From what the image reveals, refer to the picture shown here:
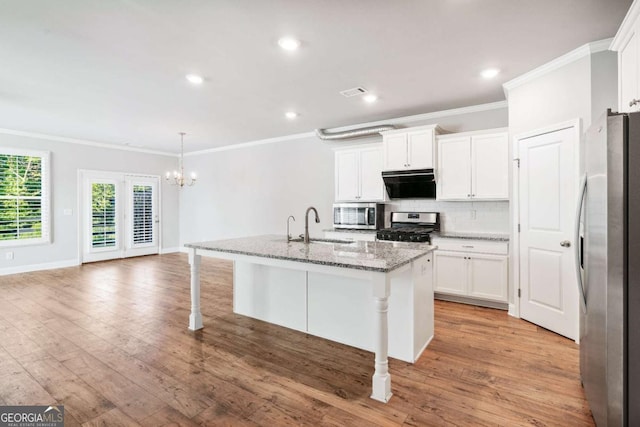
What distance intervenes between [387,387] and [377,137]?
4186 millimetres

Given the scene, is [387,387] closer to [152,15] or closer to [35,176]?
[152,15]

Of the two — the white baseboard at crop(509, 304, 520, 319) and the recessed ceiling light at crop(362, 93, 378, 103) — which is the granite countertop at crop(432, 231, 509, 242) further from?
the recessed ceiling light at crop(362, 93, 378, 103)

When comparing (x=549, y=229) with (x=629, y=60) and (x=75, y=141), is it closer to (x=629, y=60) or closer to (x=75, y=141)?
(x=629, y=60)

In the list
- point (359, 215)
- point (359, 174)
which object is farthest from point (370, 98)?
point (359, 215)

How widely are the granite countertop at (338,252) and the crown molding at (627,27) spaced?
212 centimetres

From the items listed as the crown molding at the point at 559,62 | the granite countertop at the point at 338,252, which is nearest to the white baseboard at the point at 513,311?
the granite countertop at the point at 338,252

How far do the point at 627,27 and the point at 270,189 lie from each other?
5.67 metres

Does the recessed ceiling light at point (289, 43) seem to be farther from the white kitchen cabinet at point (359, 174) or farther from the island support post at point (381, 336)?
the white kitchen cabinet at point (359, 174)

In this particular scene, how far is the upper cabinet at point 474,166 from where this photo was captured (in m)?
3.95

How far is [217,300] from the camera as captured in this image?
4207mm

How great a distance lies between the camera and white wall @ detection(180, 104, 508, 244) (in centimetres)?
458

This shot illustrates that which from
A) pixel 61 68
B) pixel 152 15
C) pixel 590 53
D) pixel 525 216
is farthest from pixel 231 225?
pixel 590 53

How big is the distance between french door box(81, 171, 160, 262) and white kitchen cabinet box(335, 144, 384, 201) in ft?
17.8
